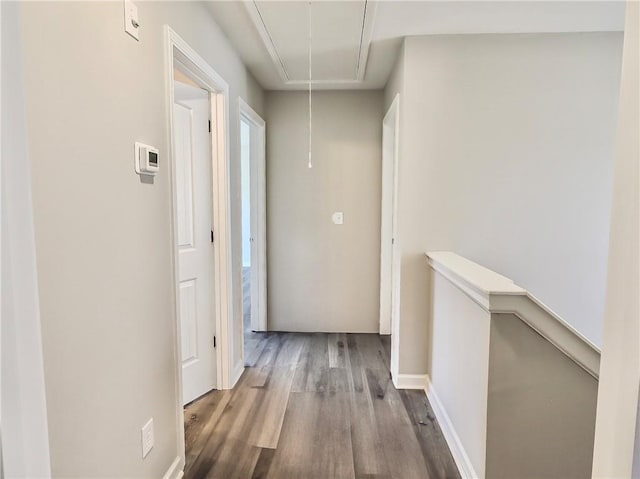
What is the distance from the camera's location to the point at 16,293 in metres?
0.67

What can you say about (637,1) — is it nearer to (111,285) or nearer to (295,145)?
(111,285)

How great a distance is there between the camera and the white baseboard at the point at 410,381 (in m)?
2.55

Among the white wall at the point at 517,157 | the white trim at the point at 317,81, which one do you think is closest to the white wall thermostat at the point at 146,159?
the white trim at the point at 317,81

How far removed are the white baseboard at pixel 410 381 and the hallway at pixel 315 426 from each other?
0.18ft

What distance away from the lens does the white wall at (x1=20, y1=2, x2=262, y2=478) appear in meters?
0.93

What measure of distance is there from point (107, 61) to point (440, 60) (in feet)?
6.59

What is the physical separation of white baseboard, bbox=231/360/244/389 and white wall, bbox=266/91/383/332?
0.94m

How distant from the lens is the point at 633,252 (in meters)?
0.56

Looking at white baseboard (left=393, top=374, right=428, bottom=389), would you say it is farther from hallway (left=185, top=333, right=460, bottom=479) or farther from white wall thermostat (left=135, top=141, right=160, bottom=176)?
white wall thermostat (left=135, top=141, right=160, bottom=176)

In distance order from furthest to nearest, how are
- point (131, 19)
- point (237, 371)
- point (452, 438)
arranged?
point (237, 371), point (452, 438), point (131, 19)

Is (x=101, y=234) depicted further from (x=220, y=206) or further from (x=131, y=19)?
(x=220, y=206)

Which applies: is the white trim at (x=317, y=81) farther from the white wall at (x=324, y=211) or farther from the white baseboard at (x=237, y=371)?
the white baseboard at (x=237, y=371)

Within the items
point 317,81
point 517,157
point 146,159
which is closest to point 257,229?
point 317,81

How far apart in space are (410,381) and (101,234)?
2209 millimetres
